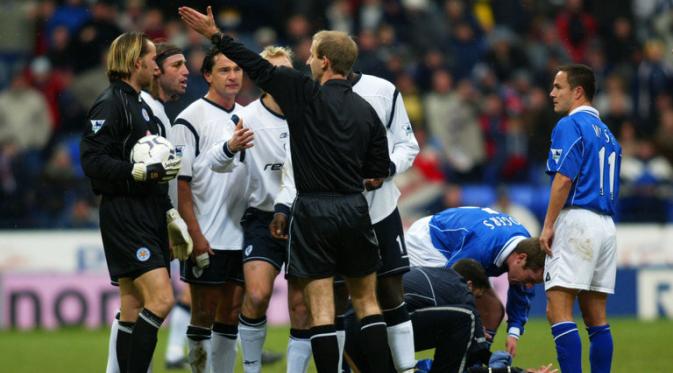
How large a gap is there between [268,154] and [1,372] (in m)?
3.79

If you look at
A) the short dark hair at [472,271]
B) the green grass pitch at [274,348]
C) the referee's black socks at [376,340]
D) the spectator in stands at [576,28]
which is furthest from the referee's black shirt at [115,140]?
the spectator in stands at [576,28]

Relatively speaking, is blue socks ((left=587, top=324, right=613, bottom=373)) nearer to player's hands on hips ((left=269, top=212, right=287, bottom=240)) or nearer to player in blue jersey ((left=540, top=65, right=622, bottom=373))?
player in blue jersey ((left=540, top=65, right=622, bottom=373))

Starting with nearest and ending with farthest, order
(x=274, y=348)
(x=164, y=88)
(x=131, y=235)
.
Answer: (x=131, y=235), (x=164, y=88), (x=274, y=348)

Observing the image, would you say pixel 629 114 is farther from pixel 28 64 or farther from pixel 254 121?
pixel 254 121

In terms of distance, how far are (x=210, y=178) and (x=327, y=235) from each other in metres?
1.71

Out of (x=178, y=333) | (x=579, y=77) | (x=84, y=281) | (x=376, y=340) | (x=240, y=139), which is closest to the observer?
(x=376, y=340)

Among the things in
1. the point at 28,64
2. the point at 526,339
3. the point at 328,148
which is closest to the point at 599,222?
the point at 328,148

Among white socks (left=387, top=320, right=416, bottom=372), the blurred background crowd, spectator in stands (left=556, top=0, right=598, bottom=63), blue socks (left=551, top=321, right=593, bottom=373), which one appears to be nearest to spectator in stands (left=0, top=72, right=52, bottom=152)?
the blurred background crowd

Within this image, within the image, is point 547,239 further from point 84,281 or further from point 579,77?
point 84,281

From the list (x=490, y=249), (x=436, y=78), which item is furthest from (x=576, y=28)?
(x=490, y=249)

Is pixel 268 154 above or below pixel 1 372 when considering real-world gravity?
above

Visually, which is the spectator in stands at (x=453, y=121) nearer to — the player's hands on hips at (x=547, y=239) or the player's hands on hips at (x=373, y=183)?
the player's hands on hips at (x=547, y=239)

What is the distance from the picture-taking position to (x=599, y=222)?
8.28m

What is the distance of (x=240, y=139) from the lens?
7910 mm
